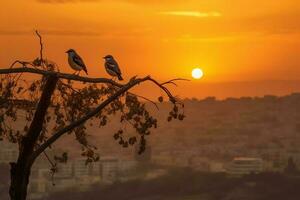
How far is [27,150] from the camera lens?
742 inches

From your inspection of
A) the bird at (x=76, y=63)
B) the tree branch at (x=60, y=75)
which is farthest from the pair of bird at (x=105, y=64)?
the tree branch at (x=60, y=75)

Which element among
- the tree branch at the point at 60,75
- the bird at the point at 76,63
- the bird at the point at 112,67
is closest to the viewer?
the tree branch at the point at 60,75

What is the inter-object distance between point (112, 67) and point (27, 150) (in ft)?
17.2

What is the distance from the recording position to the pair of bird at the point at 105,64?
22859 millimetres

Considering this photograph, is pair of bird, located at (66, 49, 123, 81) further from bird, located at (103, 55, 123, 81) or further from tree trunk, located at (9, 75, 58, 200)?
tree trunk, located at (9, 75, 58, 200)

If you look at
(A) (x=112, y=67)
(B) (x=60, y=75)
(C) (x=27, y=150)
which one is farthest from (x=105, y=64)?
(C) (x=27, y=150)

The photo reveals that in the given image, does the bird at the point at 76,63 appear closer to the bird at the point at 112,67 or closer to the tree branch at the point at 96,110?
the bird at the point at 112,67

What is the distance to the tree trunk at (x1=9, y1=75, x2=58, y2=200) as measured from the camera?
18609 millimetres

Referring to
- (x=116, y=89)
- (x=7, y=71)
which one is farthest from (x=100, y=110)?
(x=7, y=71)

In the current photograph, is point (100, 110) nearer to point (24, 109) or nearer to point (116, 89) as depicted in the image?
point (116, 89)

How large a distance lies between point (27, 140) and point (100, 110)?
1.34 m

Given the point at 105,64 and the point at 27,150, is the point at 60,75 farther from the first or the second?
the point at 105,64

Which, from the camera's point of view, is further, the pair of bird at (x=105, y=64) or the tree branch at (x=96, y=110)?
the pair of bird at (x=105, y=64)

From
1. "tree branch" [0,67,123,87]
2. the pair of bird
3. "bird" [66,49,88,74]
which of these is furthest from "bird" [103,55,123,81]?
"tree branch" [0,67,123,87]
